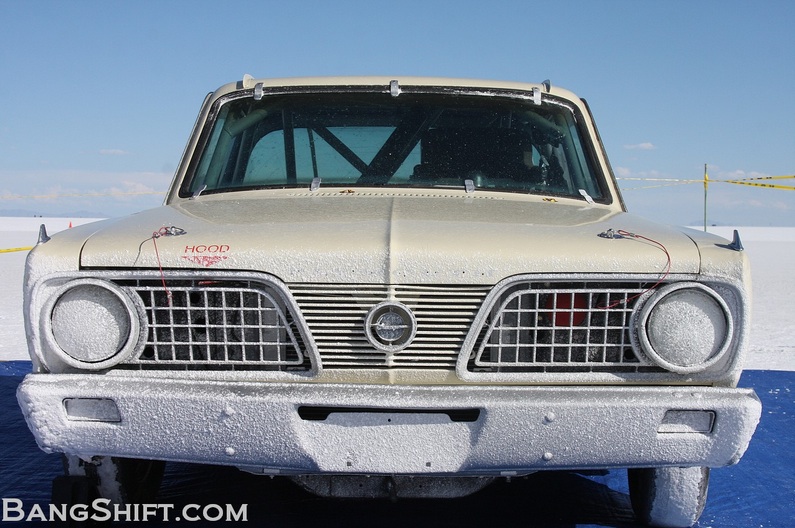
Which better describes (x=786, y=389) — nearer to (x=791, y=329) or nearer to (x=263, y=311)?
(x=791, y=329)

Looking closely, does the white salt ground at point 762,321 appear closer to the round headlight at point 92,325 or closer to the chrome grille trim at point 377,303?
the round headlight at point 92,325

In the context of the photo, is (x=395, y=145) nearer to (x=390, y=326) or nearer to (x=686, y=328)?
(x=390, y=326)

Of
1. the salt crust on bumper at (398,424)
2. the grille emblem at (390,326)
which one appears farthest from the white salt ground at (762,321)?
the grille emblem at (390,326)

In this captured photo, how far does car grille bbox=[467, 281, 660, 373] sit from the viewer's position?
259 centimetres

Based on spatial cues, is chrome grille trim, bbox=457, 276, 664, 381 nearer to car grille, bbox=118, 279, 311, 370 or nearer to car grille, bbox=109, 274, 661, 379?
car grille, bbox=109, 274, 661, 379

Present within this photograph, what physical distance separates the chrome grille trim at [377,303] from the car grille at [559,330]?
89 millimetres

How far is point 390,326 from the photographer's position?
2514 mm

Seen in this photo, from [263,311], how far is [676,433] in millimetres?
1321

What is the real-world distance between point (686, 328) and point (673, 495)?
0.85 m

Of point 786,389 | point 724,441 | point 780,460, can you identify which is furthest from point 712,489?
point 786,389

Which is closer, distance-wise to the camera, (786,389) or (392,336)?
(392,336)

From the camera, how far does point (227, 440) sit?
253 centimetres

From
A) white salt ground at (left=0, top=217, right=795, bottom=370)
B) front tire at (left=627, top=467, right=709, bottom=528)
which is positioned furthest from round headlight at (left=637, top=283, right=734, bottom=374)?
white salt ground at (left=0, top=217, right=795, bottom=370)

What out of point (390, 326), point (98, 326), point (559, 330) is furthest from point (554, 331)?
point (98, 326)
